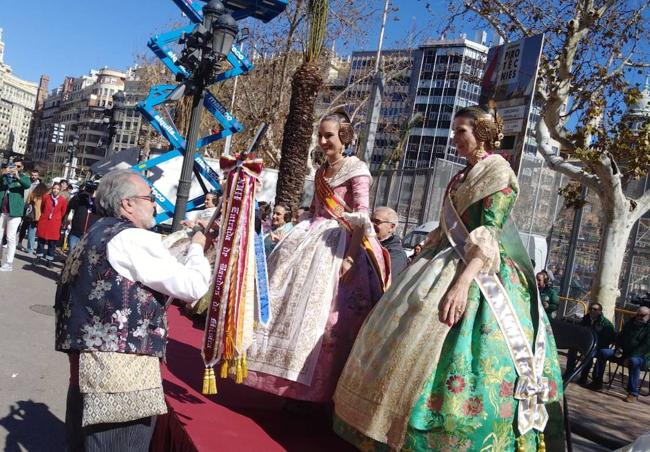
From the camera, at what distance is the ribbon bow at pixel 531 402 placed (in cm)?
276

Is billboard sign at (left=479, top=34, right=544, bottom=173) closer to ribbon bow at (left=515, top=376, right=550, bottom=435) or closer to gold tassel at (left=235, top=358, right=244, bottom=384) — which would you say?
ribbon bow at (left=515, top=376, right=550, bottom=435)

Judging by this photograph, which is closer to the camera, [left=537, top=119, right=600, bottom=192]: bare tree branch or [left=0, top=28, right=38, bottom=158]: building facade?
[left=537, top=119, right=600, bottom=192]: bare tree branch

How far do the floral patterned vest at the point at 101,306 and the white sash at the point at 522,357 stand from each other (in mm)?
1416

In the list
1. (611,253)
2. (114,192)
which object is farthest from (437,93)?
(114,192)

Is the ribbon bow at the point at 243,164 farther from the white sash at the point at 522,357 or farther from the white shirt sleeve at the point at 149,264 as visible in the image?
the white sash at the point at 522,357

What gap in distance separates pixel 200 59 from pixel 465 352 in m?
6.97

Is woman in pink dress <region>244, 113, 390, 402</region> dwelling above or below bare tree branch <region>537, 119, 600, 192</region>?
below

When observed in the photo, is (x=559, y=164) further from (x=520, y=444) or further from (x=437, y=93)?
(x=437, y=93)

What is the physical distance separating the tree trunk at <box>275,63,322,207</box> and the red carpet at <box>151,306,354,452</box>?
9249 mm

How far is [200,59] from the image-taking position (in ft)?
28.8

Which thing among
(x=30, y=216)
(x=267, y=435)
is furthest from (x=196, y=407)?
(x=30, y=216)

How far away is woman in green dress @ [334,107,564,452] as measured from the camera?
2707mm

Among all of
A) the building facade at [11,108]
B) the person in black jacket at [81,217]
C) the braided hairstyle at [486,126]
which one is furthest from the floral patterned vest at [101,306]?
the building facade at [11,108]

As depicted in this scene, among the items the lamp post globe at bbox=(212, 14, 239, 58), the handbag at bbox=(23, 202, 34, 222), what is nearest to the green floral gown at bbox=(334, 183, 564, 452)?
the lamp post globe at bbox=(212, 14, 239, 58)
